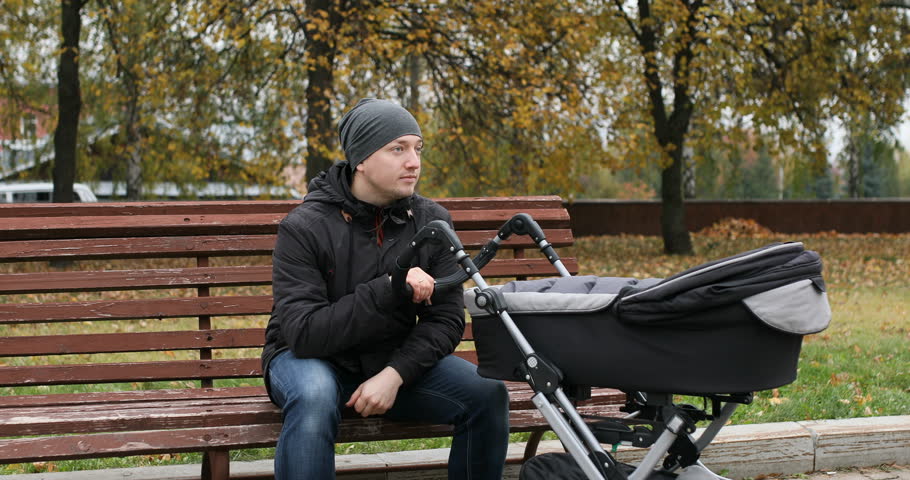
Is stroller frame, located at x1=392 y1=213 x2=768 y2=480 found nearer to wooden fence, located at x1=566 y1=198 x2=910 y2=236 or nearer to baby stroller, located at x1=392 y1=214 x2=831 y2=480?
baby stroller, located at x1=392 y1=214 x2=831 y2=480

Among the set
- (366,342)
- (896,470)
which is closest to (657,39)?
(896,470)

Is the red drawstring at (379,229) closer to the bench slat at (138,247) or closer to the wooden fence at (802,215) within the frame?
the bench slat at (138,247)

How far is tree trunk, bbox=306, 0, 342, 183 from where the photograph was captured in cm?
1436

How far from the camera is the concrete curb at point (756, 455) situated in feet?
13.4

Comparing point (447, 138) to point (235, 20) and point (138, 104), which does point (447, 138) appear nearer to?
point (235, 20)

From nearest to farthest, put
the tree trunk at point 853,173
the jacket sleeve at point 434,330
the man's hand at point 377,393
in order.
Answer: the man's hand at point 377,393
the jacket sleeve at point 434,330
the tree trunk at point 853,173

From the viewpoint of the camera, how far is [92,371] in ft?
13.0

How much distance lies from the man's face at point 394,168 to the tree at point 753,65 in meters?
13.2

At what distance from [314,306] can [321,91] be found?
11.6 meters

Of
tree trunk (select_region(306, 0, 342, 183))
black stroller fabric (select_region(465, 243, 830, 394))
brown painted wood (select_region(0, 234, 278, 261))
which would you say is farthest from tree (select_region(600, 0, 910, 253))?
black stroller fabric (select_region(465, 243, 830, 394))

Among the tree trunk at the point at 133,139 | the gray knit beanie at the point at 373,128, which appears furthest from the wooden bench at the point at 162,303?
the tree trunk at the point at 133,139

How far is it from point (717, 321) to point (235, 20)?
1319 centimetres

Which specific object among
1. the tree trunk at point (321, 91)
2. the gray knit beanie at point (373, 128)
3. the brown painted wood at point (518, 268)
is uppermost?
the tree trunk at point (321, 91)

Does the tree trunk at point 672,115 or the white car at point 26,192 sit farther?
the white car at point 26,192
